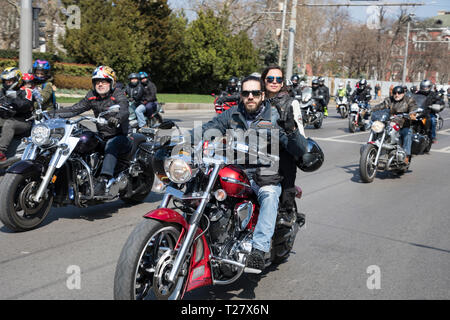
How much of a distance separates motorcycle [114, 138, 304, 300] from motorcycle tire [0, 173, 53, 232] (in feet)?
7.42

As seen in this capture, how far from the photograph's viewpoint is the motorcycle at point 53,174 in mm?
5358

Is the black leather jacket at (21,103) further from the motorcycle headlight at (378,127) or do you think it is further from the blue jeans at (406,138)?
the blue jeans at (406,138)

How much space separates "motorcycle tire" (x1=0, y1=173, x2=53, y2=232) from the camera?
17.3 ft

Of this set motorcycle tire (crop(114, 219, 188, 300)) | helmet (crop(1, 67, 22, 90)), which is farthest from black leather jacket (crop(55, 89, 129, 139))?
motorcycle tire (crop(114, 219, 188, 300))

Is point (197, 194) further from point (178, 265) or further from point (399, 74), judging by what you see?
point (399, 74)

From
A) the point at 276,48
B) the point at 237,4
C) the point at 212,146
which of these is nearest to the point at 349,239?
the point at 212,146

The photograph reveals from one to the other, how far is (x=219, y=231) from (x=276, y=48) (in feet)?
155

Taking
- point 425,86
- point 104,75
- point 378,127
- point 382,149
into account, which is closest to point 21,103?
point 104,75

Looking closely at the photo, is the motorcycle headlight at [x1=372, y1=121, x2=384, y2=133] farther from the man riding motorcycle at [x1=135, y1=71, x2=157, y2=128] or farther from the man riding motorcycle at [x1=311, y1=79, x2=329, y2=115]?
the man riding motorcycle at [x1=311, y1=79, x2=329, y2=115]

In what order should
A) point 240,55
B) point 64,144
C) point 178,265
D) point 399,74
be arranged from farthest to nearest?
point 399,74, point 240,55, point 64,144, point 178,265

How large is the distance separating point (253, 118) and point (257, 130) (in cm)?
44

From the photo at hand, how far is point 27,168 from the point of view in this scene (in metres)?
5.38
